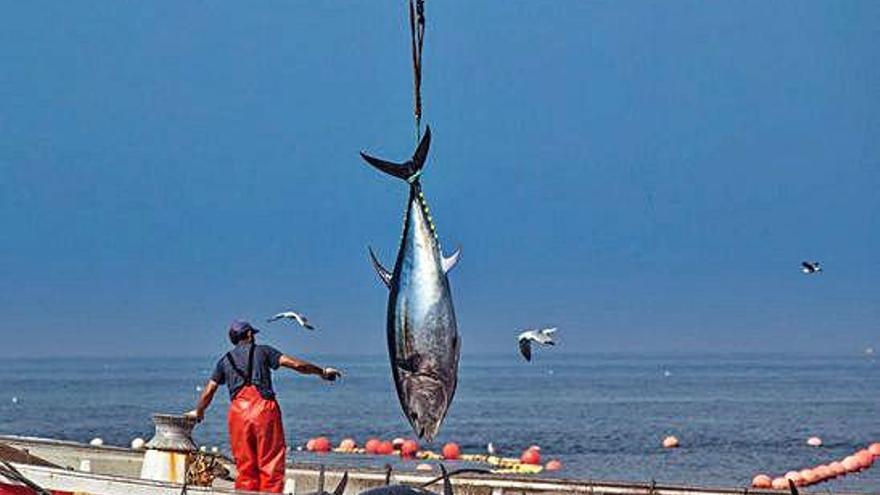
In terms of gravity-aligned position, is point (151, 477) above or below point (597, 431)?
below

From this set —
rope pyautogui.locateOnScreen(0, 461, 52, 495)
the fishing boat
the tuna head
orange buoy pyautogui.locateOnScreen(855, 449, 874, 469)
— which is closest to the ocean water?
orange buoy pyautogui.locateOnScreen(855, 449, 874, 469)

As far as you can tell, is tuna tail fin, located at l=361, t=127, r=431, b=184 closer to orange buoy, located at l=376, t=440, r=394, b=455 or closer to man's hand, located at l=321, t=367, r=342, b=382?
man's hand, located at l=321, t=367, r=342, b=382

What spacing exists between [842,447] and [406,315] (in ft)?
132

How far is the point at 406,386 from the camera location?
31.5 feet

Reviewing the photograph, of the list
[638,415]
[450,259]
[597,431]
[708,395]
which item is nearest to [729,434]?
[597,431]

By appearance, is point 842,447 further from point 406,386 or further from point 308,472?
point 406,386

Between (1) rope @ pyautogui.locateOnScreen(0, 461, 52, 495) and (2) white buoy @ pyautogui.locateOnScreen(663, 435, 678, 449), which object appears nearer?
(1) rope @ pyautogui.locateOnScreen(0, 461, 52, 495)

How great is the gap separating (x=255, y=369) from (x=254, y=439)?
0.58 meters

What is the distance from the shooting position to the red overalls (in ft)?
42.5

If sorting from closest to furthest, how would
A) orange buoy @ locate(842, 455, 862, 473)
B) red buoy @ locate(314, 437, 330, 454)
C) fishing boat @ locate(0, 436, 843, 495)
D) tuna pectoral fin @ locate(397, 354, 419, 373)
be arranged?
tuna pectoral fin @ locate(397, 354, 419, 373), fishing boat @ locate(0, 436, 843, 495), orange buoy @ locate(842, 455, 862, 473), red buoy @ locate(314, 437, 330, 454)

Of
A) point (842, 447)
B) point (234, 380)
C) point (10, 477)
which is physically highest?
point (842, 447)

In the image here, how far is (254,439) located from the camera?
12992 mm

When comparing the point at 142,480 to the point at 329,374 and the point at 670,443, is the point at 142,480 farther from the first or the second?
the point at 670,443

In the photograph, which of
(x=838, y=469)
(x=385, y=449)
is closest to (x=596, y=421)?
(x=385, y=449)
